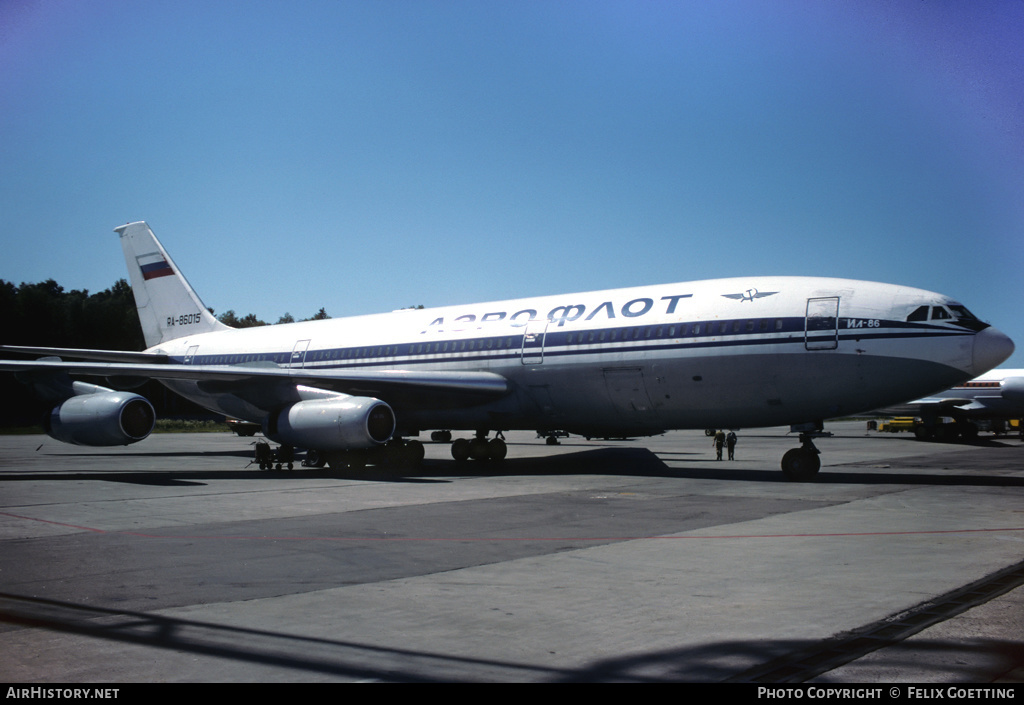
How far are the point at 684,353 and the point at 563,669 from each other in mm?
14292

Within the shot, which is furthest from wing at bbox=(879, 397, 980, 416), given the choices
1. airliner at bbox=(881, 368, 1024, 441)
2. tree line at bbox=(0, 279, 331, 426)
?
tree line at bbox=(0, 279, 331, 426)

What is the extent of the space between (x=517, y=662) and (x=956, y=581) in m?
4.91

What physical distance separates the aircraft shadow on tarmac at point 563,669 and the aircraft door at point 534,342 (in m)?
15.6

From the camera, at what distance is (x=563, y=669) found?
5.05 m

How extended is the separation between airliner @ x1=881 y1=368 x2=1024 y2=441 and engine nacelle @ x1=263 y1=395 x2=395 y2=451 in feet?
96.4

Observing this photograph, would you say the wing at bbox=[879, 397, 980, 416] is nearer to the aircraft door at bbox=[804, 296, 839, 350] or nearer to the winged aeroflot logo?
the winged aeroflot logo

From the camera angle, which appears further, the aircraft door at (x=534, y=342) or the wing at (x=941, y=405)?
the wing at (x=941, y=405)

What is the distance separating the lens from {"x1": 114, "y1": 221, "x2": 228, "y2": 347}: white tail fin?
31.3m

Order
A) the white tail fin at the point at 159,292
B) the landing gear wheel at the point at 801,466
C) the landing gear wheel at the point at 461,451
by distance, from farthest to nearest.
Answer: the white tail fin at the point at 159,292 → the landing gear wheel at the point at 461,451 → the landing gear wheel at the point at 801,466

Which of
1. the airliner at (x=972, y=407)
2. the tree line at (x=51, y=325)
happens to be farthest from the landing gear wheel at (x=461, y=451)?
the tree line at (x=51, y=325)

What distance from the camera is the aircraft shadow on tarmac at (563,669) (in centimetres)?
493

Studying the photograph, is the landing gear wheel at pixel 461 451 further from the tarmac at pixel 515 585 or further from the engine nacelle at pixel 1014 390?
the engine nacelle at pixel 1014 390

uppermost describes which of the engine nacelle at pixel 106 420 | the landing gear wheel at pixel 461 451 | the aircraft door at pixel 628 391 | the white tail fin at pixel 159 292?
the white tail fin at pixel 159 292

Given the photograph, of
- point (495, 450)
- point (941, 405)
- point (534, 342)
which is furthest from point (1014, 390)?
point (534, 342)
